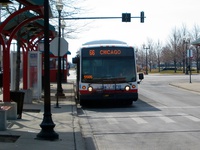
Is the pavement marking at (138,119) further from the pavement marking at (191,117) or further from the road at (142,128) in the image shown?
the pavement marking at (191,117)

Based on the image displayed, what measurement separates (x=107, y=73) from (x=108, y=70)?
0.47ft

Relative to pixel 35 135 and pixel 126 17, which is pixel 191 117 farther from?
pixel 126 17

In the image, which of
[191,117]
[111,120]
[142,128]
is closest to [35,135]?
[142,128]

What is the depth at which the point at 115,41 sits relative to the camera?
19.0 meters

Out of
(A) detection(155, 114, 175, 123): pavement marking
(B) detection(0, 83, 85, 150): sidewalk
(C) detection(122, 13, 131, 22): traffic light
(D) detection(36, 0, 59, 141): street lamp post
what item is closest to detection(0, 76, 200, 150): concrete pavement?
(B) detection(0, 83, 85, 150): sidewalk

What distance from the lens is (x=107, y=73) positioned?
17266mm

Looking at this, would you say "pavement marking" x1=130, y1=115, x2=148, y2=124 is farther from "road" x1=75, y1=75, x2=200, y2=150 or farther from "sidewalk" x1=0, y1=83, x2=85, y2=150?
"sidewalk" x1=0, y1=83, x2=85, y2=150

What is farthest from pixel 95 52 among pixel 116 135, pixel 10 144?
pixel 10 144

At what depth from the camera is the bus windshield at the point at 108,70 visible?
17.2 metres

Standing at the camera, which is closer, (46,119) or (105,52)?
(46,119)

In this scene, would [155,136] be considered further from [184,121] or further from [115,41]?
[115,41]

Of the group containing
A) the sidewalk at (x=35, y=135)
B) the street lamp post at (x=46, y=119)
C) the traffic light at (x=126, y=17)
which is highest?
the traffic light at (x=126, y=17)

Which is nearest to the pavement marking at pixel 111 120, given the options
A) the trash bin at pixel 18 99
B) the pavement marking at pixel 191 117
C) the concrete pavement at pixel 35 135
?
the concrete pavement at pixel 35 135

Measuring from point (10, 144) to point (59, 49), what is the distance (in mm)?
9165
